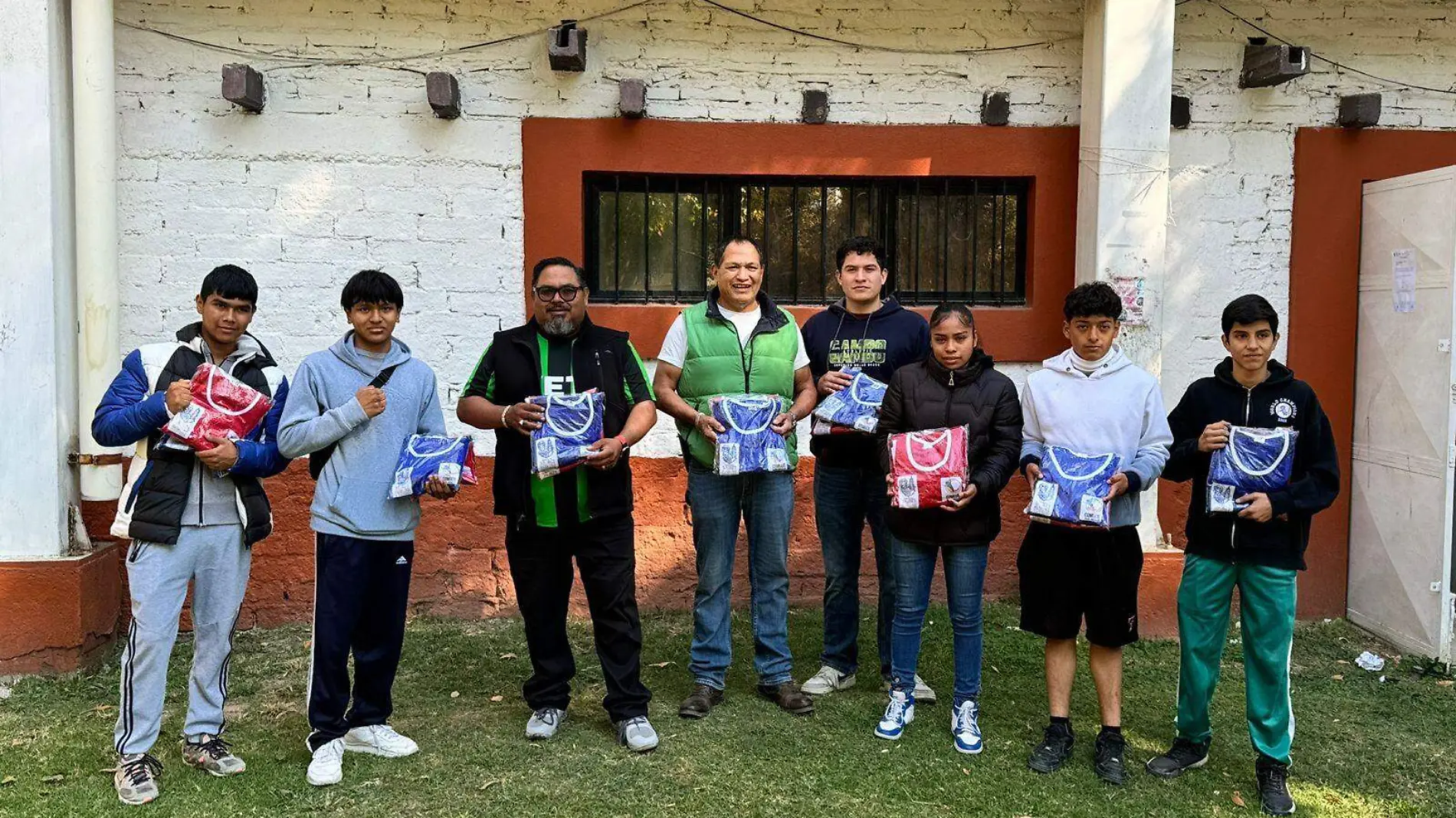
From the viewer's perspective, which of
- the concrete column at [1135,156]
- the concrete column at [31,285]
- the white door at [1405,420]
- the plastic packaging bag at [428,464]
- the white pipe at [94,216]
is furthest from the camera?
the concrete column at [1135,156]

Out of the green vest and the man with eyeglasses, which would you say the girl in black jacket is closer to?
the green vest

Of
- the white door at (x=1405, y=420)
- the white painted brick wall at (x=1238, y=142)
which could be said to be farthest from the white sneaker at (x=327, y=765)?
the white door at (x=1405, y=420)

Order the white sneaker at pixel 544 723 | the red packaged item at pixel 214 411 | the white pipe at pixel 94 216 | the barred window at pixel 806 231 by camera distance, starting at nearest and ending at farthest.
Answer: the red packaged item at pixel 214 411 → the white sneaker at pixel 544 723 → the white pipe at pixel 94 216 → the barred window at pixel 806 231

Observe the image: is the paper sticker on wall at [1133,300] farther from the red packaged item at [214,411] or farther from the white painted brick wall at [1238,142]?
the red packaged item at [214,411]

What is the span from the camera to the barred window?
619 cm

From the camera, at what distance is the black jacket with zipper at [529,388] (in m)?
4.23

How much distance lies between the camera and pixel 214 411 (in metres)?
3.76


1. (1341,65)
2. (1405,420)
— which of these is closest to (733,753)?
(1405,420)

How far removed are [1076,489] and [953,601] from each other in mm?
775

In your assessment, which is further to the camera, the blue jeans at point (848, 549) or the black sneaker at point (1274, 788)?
the blue jeans at point (848, 549)

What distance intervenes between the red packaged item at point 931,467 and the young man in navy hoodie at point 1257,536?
2.62 feet

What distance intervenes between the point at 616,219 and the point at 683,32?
3.70ft

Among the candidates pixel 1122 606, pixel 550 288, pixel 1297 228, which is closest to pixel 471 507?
pixel 550 288

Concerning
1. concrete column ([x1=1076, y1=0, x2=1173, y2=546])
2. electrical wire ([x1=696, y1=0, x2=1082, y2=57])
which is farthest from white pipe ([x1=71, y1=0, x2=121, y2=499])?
concrete column ([x1=1076, y1=0, x2=1173, y2=546])
